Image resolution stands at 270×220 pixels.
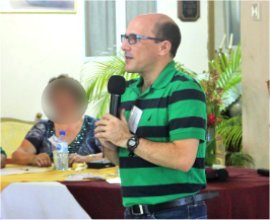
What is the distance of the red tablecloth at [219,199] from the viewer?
1.84 meters

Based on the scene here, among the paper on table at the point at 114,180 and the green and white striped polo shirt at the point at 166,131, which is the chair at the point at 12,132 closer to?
the paper on table at the point at 114,180

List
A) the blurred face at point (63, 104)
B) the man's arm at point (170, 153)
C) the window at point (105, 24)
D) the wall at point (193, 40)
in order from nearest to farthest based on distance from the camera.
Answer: the man's arm at point (170, 153) → the blurred face at point (63, 104) → the window at point (105, 24) → the wall at point (193, 40)

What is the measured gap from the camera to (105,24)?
1889mm

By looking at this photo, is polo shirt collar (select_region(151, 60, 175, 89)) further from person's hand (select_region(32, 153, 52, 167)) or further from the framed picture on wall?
person's hand (select_region(32, 153, 52, 167))

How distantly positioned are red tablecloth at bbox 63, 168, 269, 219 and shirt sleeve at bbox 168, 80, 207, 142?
708 millimetres

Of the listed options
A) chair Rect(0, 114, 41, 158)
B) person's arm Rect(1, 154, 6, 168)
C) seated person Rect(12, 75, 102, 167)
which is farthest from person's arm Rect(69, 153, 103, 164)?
person's arm Rect(1, 154, 6, 168)

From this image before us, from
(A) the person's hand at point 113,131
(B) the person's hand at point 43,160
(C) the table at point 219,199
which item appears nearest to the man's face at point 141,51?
(A) the person's hand at point 113,131

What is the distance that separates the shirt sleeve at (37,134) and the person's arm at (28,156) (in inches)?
0.9

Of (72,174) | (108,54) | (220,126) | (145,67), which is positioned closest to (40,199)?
(72,174)

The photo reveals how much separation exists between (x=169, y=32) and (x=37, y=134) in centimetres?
83

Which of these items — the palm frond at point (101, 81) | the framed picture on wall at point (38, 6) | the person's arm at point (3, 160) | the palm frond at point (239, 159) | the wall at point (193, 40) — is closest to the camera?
the palm frond at point (101, 81)

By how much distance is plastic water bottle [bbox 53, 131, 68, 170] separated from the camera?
166cm

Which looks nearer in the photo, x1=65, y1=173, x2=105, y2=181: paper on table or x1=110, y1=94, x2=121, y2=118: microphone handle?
x1=110, y1=94, x2=121, y2=118: microphone handle

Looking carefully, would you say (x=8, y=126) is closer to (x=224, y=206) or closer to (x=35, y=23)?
(x=35, y=23)
